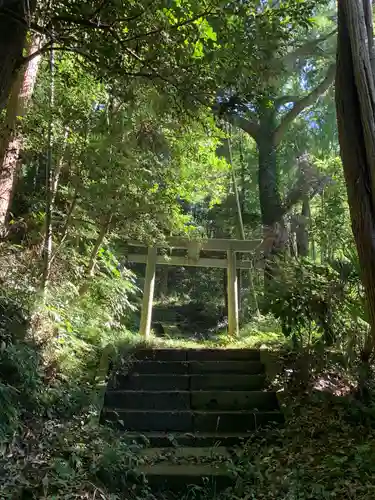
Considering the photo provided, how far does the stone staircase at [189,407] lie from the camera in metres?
3.77

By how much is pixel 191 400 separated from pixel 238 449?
100 cm

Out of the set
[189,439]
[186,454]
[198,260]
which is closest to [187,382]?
[189,439]

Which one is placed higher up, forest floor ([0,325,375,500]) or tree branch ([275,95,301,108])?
tree branch ([275,95,301,108])

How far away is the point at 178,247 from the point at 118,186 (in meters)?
2.61

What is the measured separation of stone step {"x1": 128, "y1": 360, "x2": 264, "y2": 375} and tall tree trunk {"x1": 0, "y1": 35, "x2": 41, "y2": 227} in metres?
2.33

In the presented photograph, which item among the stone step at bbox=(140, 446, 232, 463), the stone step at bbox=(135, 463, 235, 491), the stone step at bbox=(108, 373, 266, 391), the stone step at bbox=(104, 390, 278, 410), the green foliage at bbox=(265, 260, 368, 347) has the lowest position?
A: the stone step at bbox=(135, 463, 235, 491)

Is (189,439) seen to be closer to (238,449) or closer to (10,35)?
(238,449)

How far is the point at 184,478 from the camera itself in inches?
139

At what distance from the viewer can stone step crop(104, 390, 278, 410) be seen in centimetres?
484

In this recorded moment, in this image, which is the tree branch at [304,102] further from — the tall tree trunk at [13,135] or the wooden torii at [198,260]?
the tall tree trunk at [13,135]

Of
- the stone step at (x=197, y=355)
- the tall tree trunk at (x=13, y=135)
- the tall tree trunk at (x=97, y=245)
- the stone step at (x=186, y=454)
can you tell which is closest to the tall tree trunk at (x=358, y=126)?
the stone step at (x=186, y=454)

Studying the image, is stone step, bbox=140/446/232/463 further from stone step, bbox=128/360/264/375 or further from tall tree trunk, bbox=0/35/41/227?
tall tree trunk, bbox=0/35/41/227

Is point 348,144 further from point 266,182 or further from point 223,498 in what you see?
point 266,182

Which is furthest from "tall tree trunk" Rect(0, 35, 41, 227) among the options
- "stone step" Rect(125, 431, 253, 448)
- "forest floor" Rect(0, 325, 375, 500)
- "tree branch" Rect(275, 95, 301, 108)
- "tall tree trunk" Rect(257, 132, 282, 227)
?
"tree branch" Rect(275, 95, 301, 108)
